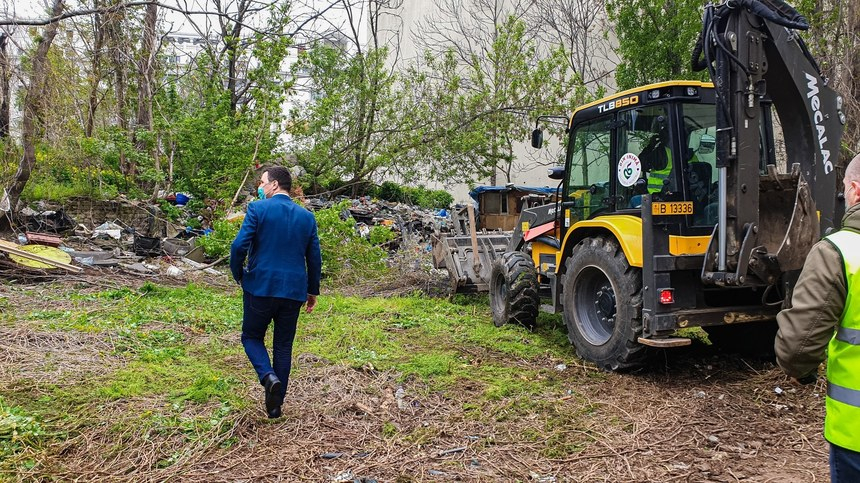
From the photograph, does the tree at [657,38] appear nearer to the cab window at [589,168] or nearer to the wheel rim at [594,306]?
the cab window at [589,168]

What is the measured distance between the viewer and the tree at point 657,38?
42.7ft

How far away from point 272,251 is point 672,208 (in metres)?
3.15

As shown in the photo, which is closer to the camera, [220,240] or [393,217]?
[220,240]

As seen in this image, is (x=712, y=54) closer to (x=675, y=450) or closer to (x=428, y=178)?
(x=675, y=450)

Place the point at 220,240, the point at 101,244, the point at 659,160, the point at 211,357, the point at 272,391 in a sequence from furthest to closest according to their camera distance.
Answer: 1. the point at 101,244
2. the point at 220,240
3. the point at 211,357
4. the point at 659,160
5. the point at 272,391

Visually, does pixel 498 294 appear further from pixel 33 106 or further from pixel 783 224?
pixel 33 106

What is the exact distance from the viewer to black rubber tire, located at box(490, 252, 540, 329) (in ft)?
22.6

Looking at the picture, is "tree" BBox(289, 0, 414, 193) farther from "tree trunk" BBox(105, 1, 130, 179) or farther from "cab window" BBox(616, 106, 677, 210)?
"cab window" BBox(616, 106, 677, 210)

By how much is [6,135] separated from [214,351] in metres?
8.93

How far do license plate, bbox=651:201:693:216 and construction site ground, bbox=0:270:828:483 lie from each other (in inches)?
54.9

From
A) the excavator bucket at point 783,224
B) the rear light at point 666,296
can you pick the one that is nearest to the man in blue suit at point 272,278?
the rear light at point 666,296

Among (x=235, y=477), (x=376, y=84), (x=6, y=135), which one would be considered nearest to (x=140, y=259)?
(x=6, y=135)

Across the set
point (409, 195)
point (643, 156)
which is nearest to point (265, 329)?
point (643, 156)

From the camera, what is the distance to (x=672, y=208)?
499 centimetres
